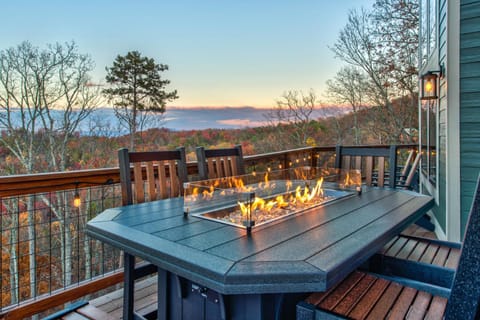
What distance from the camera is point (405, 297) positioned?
126 cm

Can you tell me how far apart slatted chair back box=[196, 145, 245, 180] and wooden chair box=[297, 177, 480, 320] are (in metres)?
1.59

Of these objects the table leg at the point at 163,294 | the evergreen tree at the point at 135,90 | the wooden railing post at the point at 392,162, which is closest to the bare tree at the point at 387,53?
the evergreen tree at the point at 135,90

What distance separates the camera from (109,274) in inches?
98.6

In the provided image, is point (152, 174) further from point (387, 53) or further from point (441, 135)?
point (387, 53)

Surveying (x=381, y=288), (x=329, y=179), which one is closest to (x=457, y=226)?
(x=329, y=179)

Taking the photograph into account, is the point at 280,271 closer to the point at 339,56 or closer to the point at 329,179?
the point at 329,179

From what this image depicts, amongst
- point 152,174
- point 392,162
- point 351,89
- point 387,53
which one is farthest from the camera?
point 351,89

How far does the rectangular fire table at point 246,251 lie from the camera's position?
1073mm

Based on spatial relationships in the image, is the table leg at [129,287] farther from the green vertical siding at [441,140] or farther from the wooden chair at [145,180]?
the green vertical siding at [441,140]

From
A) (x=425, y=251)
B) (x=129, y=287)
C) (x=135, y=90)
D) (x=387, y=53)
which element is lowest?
(x=129, y=287)

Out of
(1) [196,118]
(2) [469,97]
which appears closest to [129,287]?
(2) [469,97]

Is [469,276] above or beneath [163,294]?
above

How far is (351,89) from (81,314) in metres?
9.70

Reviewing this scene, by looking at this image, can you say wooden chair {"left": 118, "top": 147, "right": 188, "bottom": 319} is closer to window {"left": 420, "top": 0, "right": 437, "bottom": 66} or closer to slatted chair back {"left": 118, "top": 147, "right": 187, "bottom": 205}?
slatted chair back {"left": 118, "top": 147, "right": 187, "bottom": 205}
